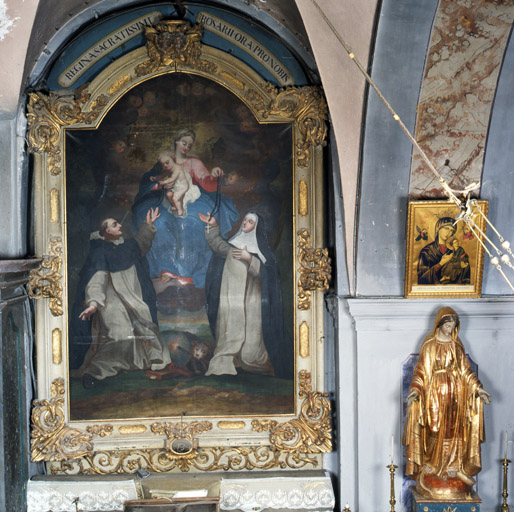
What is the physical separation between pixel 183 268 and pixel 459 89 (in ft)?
10.4

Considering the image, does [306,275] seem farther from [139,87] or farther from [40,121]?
[40,121]

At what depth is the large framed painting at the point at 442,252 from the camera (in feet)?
19.3

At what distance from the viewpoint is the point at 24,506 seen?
21.7ft

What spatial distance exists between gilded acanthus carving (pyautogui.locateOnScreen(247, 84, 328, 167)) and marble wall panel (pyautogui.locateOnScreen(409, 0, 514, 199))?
4.48 ft

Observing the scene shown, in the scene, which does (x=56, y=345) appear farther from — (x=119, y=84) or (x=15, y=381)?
(x=119, y=84)

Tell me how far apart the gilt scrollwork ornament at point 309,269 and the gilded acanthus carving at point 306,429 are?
1.01 meters

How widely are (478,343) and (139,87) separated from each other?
4.17m

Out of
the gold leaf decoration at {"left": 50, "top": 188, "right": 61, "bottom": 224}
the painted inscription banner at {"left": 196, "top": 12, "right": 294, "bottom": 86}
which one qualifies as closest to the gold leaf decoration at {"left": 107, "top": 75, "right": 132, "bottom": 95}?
the painted inscription banner at {"left": 196, "top": 12, "right": 294, "bottom": 86}

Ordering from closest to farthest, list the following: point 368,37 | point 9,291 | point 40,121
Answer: point 368,37, point 9,291, point 40,121

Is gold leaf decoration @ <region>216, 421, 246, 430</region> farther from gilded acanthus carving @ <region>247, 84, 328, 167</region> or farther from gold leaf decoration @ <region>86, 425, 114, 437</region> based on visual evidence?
gilded acanthus carving @ <region>247, 84, 328, 167</region>

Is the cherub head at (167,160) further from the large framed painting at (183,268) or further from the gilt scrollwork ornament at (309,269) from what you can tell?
the gilt scrollwork ornament at (309,269)

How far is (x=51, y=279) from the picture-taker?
264 inches

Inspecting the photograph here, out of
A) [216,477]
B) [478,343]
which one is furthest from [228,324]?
[478,343]

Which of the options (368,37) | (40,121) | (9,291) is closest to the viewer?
(368,37)
